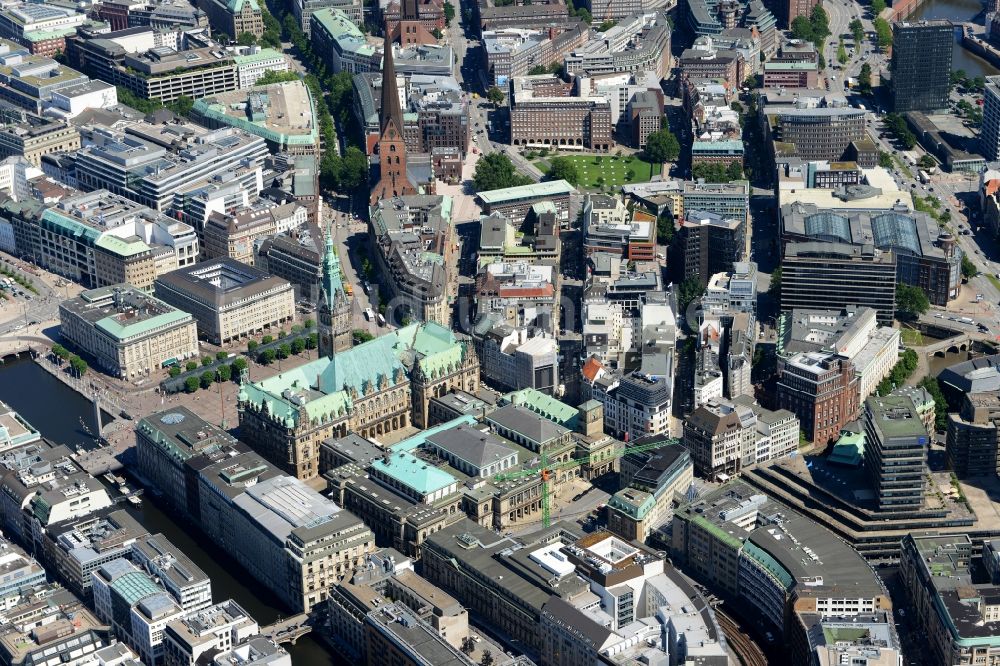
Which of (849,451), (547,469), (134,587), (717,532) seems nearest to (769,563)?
(717,532)

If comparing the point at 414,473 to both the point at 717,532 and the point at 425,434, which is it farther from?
the point at 717,532

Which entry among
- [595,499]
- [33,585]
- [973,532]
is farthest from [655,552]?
[33,585]

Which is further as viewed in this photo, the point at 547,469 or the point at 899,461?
the point at 547,469

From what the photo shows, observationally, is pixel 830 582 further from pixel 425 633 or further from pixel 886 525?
pixel 425 633

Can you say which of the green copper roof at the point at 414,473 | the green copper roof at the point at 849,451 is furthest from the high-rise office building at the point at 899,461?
the green copper roof at the point at 414,473

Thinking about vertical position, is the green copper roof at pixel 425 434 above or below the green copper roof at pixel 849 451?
above

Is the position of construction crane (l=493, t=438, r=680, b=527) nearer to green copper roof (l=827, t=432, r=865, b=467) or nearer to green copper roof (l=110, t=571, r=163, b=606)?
green copper roof (l=827, t=432, r=865, b=467)

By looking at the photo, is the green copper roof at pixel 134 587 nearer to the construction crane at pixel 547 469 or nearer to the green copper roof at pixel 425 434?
the green copper roof at pixel 425 434
